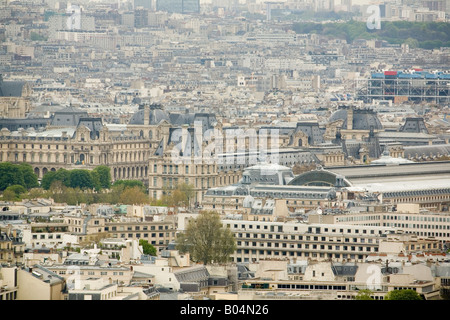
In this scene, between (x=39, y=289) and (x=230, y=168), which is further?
(x=230, y=168)

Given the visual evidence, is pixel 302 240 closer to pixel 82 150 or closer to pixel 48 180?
pixel 48 180

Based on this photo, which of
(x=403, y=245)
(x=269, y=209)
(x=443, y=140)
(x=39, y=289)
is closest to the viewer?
(x=39, y=289)

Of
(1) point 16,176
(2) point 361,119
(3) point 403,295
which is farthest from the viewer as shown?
(2) point 361,119

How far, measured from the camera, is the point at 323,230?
182 ft

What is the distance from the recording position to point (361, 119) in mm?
109625

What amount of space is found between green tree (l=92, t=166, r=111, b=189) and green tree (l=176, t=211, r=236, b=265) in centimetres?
3708

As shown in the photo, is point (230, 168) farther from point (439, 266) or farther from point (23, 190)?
point (439, 266)

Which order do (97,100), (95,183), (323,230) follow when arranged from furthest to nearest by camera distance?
(97,100) → (95,183) → (323,230)

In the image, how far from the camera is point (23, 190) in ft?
273

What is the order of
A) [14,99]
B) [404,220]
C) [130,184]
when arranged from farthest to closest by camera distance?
[14,99], [130,184], [404,220]

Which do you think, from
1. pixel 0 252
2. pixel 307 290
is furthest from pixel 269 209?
pixel 307 290

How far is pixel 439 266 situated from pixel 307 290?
365 cm

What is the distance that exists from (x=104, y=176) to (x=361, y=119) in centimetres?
2129
